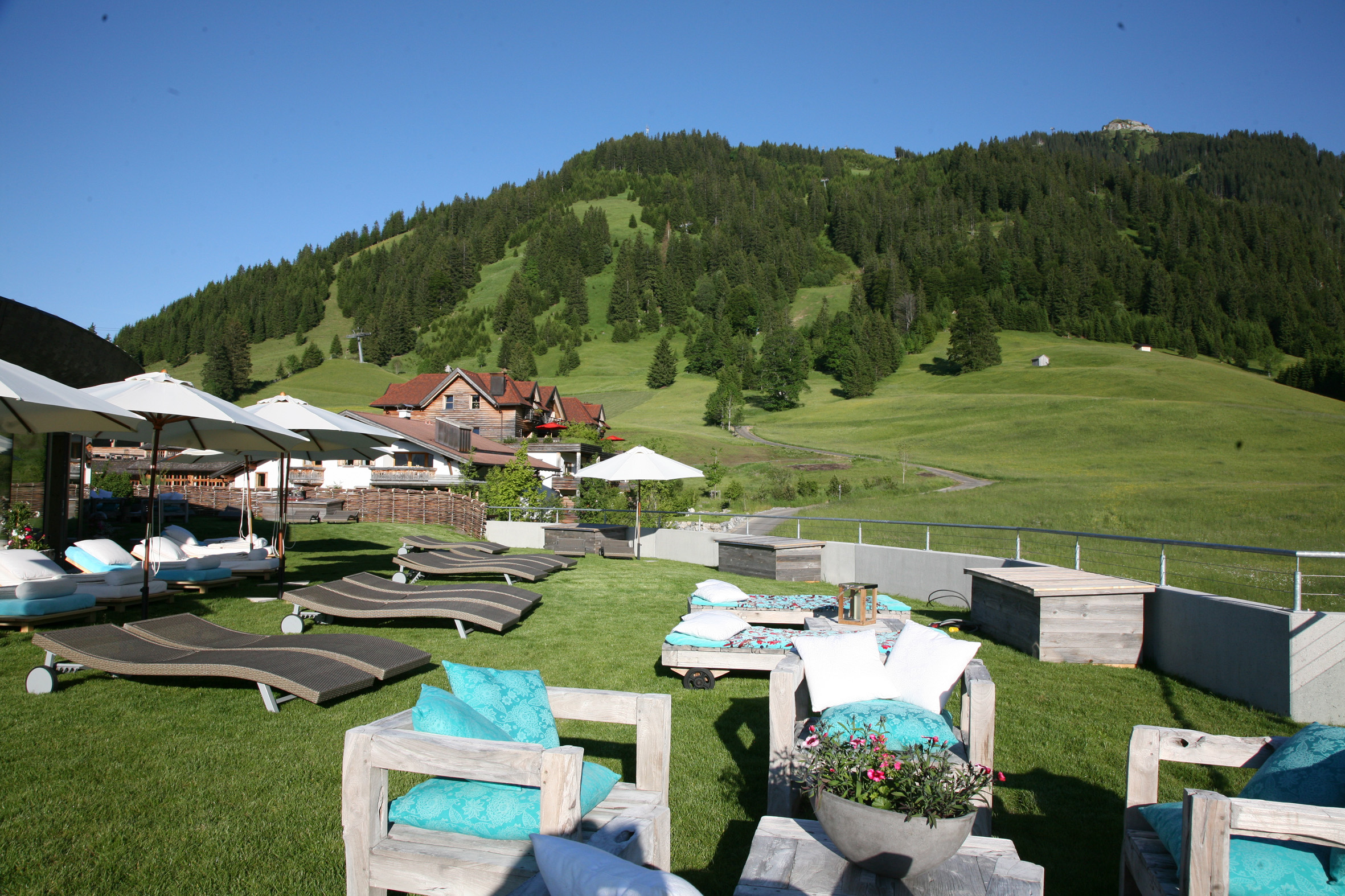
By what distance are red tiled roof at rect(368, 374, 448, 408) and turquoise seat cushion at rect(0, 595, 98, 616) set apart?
40.8m

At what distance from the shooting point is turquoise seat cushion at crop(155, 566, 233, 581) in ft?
32.9

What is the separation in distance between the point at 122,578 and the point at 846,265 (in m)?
116

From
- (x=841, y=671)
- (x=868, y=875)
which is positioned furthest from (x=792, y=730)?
(x=868, y=875)

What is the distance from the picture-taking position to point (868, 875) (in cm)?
256

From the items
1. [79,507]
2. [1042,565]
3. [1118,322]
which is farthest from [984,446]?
[1118,322]

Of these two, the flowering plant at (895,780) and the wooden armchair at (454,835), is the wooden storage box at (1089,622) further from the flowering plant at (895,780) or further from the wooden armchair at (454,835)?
the wooden armchair at (454,835)

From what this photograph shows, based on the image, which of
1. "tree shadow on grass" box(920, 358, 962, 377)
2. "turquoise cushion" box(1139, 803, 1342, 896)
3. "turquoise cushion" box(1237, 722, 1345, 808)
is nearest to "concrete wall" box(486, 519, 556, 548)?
"turquoise cushion" box(1237, 722, 1345, 808)

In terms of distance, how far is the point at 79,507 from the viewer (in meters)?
14.8

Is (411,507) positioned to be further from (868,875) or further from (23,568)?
(868,875)

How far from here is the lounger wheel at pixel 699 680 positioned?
20.4 feet

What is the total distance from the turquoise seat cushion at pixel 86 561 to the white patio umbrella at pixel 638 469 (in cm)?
787

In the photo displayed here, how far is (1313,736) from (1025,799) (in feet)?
5.33

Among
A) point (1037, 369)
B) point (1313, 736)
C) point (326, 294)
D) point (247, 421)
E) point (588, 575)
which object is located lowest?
point (588, 575)

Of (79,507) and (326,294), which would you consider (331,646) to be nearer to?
(79,507)
